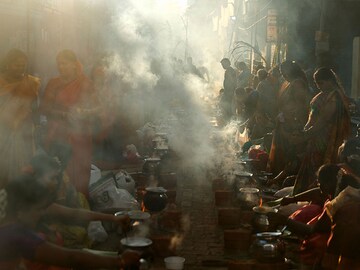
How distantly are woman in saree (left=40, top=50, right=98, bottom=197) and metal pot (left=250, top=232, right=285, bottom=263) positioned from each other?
295 centimetres

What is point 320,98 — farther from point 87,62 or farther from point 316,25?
point 316,25

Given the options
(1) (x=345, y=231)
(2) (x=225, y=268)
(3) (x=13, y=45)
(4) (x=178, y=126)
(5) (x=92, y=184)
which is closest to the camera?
(1) (x=345, y=231)

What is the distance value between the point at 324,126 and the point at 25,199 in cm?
538

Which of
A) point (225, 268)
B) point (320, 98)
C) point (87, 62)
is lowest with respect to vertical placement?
point (225, 268)

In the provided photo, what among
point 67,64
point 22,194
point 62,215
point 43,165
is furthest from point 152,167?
point 22,194

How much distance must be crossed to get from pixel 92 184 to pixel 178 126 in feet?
29.6

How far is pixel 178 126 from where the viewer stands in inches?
666

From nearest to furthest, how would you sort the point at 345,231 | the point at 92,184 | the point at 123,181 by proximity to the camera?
1. the point at 345,231
2. the point at 92,184
3. the point at 123,181

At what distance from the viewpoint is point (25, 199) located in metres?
3.95

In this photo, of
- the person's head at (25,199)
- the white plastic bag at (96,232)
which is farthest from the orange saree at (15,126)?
the person's head at (25,199)

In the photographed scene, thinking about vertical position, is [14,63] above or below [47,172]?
above

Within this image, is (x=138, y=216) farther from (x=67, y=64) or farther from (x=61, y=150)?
(x=67, y=64)

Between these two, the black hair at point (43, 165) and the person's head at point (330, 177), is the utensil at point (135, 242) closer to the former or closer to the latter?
the black hair at point (43, 165)

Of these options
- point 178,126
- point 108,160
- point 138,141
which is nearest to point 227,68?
point 178,126
